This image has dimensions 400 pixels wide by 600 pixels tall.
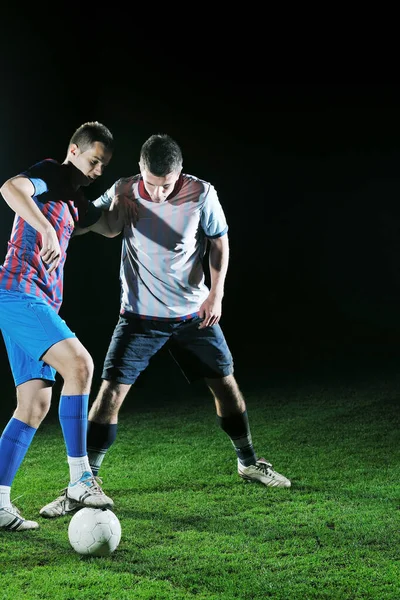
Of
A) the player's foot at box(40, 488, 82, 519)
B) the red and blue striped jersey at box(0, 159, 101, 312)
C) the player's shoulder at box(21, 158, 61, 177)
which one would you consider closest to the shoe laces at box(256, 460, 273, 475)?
the player's foot at box(40, 488, 82, 519)

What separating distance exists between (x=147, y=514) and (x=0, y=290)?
1112 mm

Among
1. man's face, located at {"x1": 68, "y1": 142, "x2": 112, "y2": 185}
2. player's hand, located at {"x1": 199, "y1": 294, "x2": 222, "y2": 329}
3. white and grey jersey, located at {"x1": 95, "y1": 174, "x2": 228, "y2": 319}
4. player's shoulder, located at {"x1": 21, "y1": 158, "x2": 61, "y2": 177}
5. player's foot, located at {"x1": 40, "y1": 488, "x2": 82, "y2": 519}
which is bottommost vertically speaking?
player's foot, located at {"x1": 40, "y1": 488, "x2": 82, "y2": 519}

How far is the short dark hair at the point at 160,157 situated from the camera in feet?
10.3

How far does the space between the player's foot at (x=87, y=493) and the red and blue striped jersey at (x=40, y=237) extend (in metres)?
0.68

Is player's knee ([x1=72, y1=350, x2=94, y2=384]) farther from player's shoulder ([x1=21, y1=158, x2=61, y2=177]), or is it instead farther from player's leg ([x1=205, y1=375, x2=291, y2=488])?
player's leg ([x1=205, y1=375, x2=291, y2=488])

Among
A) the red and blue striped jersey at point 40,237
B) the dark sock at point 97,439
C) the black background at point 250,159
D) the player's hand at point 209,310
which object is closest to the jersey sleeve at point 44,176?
the red and blue striped jersey at point 40,237

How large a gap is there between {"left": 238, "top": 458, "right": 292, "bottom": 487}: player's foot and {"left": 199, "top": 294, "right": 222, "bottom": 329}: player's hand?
75cm

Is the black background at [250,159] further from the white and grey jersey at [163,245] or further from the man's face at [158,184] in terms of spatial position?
the man's face at [158,184]

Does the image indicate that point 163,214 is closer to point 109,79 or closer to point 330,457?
point 330,457

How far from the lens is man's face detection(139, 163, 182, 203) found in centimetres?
319

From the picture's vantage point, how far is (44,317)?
2.78 m

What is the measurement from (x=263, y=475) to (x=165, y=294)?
39.3 inches

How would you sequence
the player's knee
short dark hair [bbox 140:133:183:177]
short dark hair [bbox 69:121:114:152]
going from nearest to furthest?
1. the player's knee
2. short dark hair [bbox 69:121:114:152]
3. short dark hair [bbox 140:133:183:177]

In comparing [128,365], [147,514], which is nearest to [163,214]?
[128,365]
